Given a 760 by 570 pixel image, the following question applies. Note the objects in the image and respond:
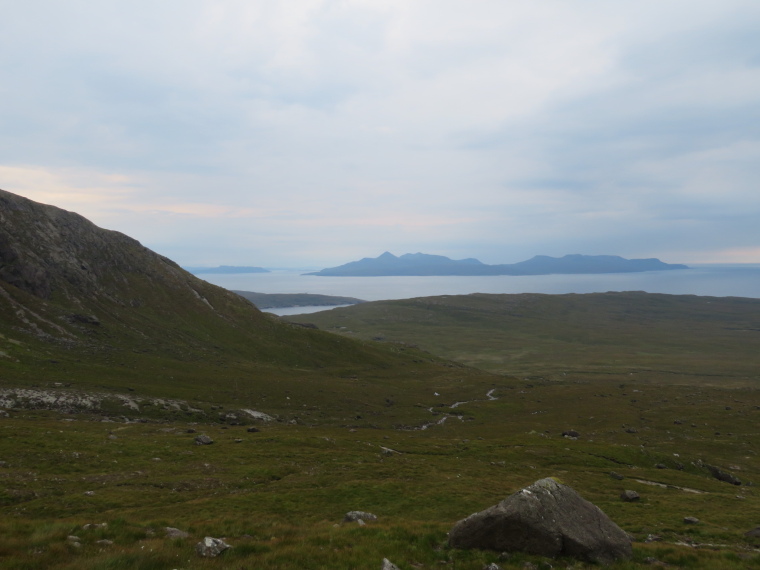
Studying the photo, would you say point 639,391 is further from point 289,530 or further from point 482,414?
point 289,530

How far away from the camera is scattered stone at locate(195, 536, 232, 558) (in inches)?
548

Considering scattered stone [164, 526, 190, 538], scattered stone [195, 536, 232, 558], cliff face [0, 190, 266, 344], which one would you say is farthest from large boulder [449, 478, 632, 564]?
cliff face [0, 190, 266, 344]

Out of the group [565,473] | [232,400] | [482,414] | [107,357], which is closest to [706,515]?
[565,473]

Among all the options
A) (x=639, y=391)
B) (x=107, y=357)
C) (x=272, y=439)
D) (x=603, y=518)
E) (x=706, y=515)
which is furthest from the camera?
(x=639, y=391)

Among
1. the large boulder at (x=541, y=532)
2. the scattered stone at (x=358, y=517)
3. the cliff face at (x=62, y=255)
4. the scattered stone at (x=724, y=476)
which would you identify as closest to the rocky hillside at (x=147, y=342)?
the cliff face at (x=62, y=255)

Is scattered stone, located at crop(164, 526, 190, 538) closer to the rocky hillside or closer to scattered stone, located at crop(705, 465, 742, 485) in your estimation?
the rocky hillside

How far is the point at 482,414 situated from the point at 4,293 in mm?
104966

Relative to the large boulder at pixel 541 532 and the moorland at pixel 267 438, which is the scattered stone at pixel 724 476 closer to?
the moorland at pixel 267 438

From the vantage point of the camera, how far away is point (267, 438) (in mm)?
47312

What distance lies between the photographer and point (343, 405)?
81938 mm

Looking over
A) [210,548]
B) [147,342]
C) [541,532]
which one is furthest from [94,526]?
[147,342]

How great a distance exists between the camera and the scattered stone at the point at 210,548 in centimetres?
1392

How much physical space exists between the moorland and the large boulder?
0.76 m

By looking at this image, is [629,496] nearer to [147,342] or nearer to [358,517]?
[358,517]
